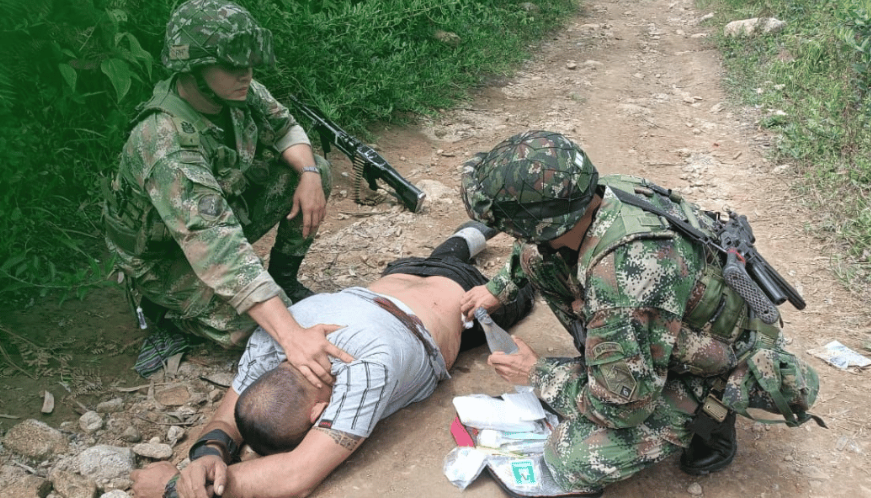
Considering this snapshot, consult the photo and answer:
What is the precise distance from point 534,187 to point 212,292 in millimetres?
1571

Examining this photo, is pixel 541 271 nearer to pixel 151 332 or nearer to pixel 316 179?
pixel 316 179

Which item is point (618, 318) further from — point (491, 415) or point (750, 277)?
point (491, 415)

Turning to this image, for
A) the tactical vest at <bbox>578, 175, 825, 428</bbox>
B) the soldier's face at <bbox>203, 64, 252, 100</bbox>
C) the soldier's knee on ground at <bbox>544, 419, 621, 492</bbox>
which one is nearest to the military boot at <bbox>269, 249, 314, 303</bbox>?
the soldier's face at <bbox>203, 64, 252, 100</bbox>

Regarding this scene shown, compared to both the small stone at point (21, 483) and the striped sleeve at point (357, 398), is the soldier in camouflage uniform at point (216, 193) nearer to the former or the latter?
the striped sleeve at point (357, 398)

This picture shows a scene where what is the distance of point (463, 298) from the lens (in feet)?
9.47

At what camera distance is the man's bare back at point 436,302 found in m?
2.86

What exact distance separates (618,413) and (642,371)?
201 millimetres

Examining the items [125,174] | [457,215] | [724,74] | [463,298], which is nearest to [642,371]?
[463,298]

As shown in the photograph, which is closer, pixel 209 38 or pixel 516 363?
pixel 516 363

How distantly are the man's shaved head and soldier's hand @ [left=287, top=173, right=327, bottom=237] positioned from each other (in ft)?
3.09

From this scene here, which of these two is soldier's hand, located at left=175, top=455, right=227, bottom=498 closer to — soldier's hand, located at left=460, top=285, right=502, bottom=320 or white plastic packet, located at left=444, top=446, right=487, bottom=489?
white plastic packet, located at left=444, top=446, right=487, bottom=489

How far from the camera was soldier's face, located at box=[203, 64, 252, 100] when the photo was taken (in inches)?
103

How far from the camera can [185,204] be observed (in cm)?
249

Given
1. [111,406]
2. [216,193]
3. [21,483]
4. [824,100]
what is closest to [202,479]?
[21,483]
